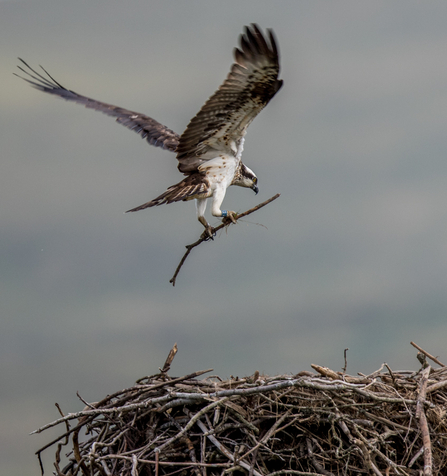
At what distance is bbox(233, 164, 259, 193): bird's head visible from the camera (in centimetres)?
730

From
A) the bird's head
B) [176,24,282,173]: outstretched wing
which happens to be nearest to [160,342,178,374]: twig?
[176,24,282,173]: outstretched wing

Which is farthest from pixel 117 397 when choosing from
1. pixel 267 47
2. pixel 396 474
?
pixel 267 47

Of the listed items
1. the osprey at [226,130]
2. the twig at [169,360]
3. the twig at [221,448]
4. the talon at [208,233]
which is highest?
the osprey at [226,130]

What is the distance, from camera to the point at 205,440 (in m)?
4.56

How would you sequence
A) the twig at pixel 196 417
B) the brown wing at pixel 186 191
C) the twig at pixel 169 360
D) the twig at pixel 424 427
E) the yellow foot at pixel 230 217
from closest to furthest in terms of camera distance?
the twig at pixel 424 427, the twig at pixel 196 417, the twig at pixel 169 360, the brown wing at pixel 186 191, the yellow foot at pixel 230 217

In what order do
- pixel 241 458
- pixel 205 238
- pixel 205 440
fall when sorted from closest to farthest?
pixel 241 458, pixel 205 440, pixel 205 238

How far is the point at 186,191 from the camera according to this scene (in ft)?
20.2

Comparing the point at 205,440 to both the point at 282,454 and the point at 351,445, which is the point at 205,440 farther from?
the point at 351,445

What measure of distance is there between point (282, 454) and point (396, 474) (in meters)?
0.85

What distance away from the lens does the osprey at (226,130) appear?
5.31 m

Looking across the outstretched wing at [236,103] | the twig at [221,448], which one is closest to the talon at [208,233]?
the outstretched wing at [236,103]

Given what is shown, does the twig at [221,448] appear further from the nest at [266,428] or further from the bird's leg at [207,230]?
the bird's leg at [207,230]

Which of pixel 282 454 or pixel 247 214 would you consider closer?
pixel 282 454

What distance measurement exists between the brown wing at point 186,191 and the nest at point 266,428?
1764 mm
